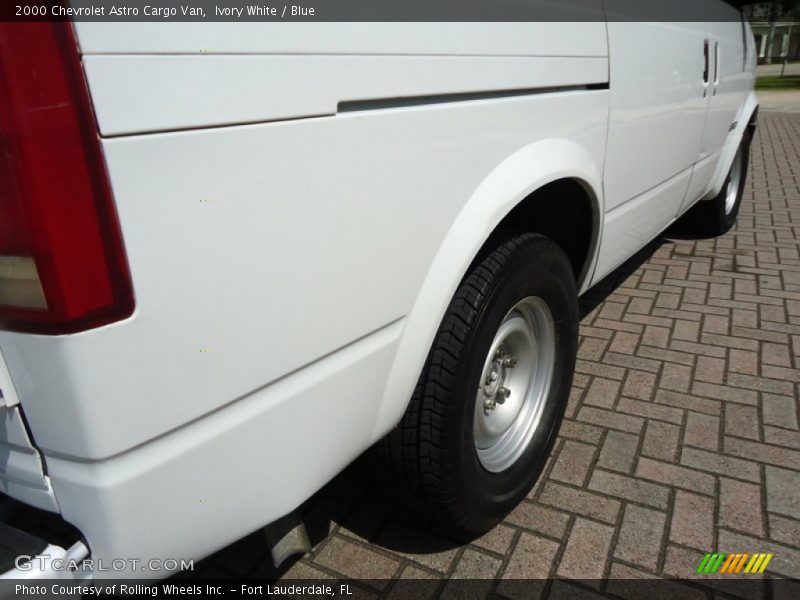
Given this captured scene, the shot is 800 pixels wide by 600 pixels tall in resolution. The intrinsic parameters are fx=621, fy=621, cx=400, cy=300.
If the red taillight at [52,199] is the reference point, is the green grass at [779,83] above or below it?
below

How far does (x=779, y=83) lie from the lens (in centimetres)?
2217

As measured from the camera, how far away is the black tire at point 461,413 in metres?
1.59

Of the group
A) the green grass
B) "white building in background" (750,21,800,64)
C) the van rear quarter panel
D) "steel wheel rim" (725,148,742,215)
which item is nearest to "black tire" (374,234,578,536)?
the van rear quarter panel

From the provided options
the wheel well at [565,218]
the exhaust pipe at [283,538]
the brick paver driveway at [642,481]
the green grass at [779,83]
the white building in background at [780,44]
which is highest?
the white building in background at [780,44]


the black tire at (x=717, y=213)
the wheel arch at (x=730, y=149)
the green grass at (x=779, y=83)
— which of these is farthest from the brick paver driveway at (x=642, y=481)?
the green grass at (x=779, y=83)

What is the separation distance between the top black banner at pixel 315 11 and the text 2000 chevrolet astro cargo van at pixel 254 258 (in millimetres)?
18

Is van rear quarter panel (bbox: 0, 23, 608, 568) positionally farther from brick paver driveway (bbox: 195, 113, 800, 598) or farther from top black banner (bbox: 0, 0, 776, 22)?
brick paver driveway (bbox: 195, 113, 800, 598)

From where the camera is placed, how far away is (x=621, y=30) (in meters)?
2.13

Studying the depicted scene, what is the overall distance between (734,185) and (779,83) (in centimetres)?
2112

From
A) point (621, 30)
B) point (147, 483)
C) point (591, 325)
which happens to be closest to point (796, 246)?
point (591, 325)

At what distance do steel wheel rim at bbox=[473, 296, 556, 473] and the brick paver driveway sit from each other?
0.79 ft

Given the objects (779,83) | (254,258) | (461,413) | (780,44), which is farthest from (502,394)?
(780,44)

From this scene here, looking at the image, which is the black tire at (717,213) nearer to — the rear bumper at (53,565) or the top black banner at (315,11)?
the top black banner at (315,11)

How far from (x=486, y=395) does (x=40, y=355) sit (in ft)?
4.47
